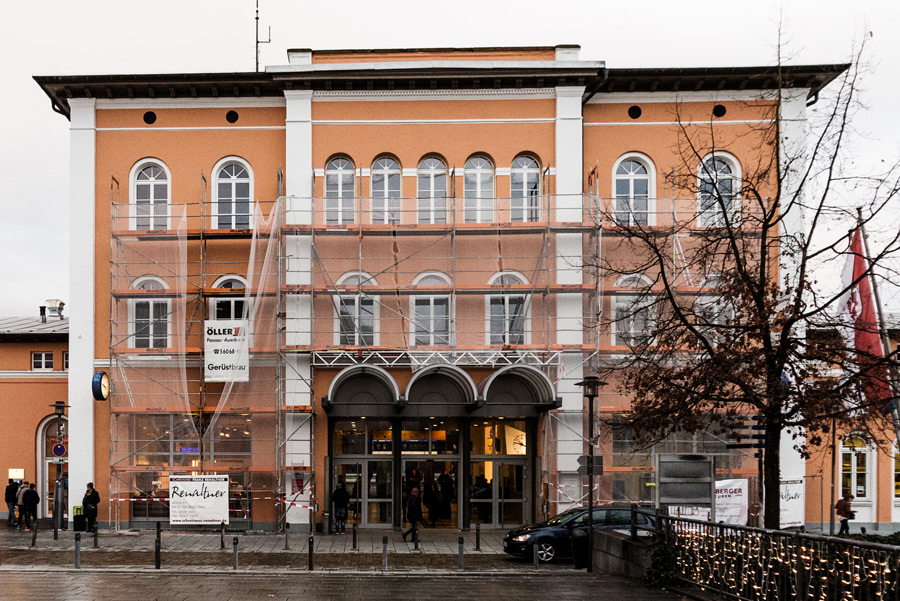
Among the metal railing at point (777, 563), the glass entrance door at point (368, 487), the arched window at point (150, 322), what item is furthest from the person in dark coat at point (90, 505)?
the metal railing at point (777, 563)

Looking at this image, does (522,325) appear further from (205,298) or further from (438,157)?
(205,298)

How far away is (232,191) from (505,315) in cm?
879

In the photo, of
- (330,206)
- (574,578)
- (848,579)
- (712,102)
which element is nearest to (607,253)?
(712,102)

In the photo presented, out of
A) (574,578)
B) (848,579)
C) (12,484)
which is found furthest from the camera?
(12,484)

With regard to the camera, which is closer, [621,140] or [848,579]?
[848,579]

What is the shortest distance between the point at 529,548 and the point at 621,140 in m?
12.3

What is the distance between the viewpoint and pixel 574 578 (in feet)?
53.5

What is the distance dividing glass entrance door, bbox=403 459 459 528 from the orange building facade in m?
0.06

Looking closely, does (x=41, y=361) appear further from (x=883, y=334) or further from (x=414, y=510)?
(x=883, y=334)

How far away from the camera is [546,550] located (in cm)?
1853

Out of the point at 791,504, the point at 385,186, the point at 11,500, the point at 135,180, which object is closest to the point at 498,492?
the point at 791,504

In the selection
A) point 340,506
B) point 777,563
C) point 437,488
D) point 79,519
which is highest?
point 777,563

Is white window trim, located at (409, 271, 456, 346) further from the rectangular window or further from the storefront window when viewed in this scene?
the rectangular window

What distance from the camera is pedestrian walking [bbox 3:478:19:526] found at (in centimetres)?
2548
